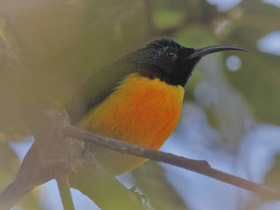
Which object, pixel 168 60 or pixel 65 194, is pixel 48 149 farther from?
pixel 168 60

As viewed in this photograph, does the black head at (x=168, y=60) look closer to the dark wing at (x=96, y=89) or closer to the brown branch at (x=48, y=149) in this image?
the dark wing at (x=96, y=89)

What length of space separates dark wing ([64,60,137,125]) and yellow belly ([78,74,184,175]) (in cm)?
8

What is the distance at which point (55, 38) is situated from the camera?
4.16 metres

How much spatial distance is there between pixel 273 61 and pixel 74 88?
1.62 metres

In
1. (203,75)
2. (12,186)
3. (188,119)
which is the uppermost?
(12,186)

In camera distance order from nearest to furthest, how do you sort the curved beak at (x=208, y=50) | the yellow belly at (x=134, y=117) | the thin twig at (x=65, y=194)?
the thin twig at (x=65, y=194), the yellow belly at (x=134, y=117), the curved beak at (x=208, y=50)

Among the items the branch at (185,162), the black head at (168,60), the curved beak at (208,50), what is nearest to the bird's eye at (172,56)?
the black head at (168,60)

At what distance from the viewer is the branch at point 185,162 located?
6.33ft

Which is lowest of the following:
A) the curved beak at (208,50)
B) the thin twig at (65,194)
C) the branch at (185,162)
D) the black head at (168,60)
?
the black head at (168,60)

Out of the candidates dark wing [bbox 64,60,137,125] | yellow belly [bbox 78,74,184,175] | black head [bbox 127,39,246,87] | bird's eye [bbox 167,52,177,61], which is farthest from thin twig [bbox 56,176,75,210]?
bird's eye [bbox 167,52,177,61]

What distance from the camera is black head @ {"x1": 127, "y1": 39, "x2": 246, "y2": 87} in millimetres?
4848

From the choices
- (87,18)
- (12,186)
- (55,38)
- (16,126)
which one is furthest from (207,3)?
(12,186)

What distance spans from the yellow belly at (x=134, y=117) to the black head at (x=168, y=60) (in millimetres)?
271

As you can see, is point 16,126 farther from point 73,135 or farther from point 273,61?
point 273,61
